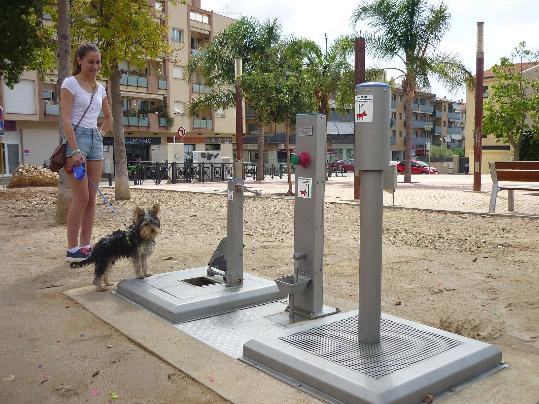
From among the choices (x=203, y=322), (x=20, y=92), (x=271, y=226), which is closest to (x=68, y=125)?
(x=203, y=322)

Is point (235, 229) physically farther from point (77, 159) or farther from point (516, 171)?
point (516, 171)

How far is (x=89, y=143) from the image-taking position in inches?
191

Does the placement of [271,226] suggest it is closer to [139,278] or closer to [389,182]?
[139,278]

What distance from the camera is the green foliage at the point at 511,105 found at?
37.8 metres

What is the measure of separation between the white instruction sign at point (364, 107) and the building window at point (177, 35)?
4712cm

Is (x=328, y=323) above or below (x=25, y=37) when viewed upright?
below

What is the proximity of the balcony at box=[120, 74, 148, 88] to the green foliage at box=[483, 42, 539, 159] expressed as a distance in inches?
1037

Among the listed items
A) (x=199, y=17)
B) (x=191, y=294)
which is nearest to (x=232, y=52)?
(x=199, y=17)

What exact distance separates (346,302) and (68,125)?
2692 mm

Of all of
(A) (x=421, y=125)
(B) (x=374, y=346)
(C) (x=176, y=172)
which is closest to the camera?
(B) (x=374, y=346)

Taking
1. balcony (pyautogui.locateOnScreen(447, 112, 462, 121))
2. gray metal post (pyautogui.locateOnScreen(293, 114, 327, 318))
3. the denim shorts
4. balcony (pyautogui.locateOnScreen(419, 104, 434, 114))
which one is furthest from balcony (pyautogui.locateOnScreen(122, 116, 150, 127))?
balcony (pyautogui.locateOnScreen(447, 112, 462, 121))

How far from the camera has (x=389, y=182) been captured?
2791 millimetres

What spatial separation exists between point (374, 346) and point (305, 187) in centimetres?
99

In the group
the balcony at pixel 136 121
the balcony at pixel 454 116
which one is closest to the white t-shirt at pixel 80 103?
the balcony at pixel 136 121
